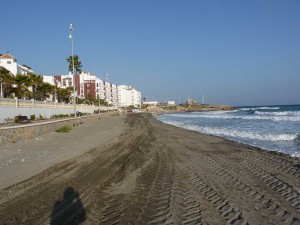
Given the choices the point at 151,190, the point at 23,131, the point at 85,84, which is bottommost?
the point at 151,190

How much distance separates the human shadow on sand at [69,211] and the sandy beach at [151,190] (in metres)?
0.02

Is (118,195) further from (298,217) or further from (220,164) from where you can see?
(220,164)

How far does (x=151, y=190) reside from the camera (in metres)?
7.31

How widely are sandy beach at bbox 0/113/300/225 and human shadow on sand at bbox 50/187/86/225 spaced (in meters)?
0.02

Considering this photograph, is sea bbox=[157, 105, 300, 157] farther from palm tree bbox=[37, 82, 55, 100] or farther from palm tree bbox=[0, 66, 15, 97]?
palm tree bbox=[37, 82, 55, 100]

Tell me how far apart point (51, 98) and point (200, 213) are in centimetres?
8455

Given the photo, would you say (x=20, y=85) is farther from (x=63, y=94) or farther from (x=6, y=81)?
(x=63, y=94)

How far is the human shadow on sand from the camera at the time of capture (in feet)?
17.1

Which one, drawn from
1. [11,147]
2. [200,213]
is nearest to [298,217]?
[200,213]

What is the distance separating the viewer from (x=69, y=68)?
73.1 metres

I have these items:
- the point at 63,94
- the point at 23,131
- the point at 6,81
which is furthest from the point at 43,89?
the point at 23,131

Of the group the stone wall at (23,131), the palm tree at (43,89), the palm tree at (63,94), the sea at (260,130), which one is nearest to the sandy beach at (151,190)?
the sea at (260,130)

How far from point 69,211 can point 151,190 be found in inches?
86.9

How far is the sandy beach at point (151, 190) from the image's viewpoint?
5434mm
